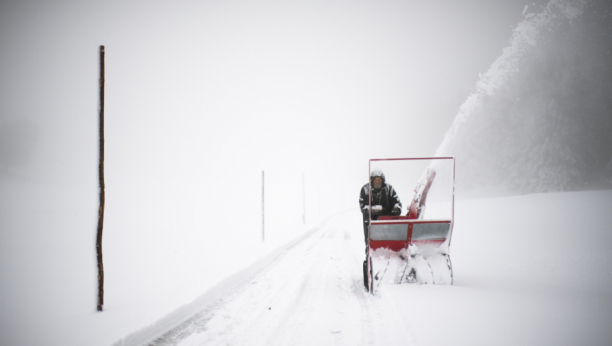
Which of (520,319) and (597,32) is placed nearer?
(520,319)

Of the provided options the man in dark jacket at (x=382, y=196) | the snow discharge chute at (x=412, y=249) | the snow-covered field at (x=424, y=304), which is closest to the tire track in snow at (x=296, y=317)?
the snow-covered field at (x=424, y=304)

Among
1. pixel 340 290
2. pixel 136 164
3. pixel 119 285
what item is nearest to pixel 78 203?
pixel 136 164

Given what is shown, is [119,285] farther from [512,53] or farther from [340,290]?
[512,53]

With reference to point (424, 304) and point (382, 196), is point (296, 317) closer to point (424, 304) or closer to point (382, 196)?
point (424, 304)

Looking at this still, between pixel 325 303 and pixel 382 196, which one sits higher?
pixel 382 196

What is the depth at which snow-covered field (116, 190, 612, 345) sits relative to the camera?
3145 millimetres

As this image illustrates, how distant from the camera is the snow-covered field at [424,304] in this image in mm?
3145

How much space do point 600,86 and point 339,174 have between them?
1956 inches

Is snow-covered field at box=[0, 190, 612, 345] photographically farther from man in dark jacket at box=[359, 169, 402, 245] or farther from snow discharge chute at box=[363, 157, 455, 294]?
man in dark jacket at box=[359, 169, 402, 245]

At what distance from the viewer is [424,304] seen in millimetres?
4062

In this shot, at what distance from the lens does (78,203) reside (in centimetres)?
3325

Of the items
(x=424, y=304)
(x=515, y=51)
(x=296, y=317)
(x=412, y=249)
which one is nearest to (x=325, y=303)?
(x=296, y=317)

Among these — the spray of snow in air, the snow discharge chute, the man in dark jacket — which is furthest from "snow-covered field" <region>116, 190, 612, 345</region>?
the spray of snow in air

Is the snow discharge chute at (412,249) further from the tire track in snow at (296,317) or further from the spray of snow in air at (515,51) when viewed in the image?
the spray of snow in air at (515,51)
